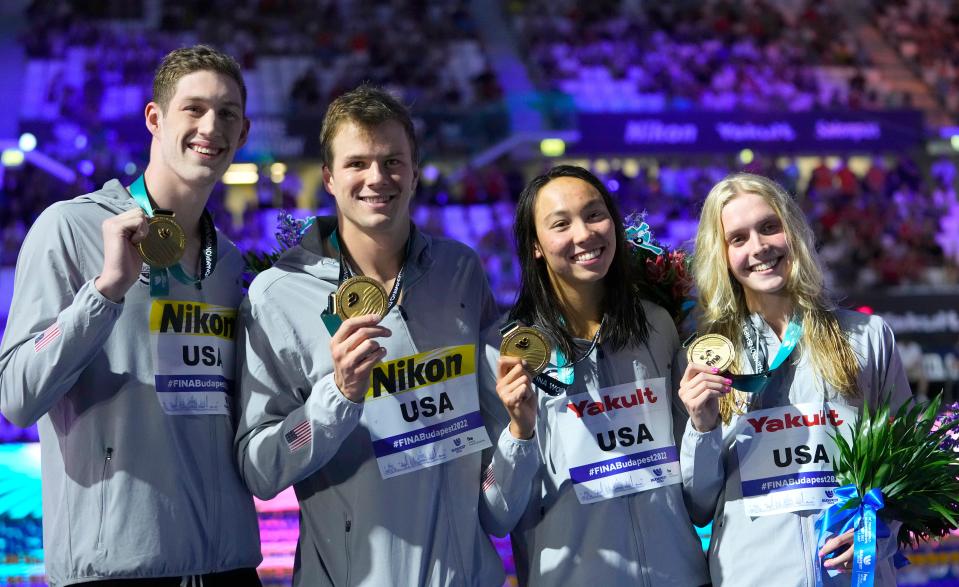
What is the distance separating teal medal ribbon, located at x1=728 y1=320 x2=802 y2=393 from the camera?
2.96m

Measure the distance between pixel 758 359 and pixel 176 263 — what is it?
1724 mm

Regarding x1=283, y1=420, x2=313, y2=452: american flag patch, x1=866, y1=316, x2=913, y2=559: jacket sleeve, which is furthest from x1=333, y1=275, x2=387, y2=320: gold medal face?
x1=866, y1=316, x2=913, y2=559: jacket sleeve

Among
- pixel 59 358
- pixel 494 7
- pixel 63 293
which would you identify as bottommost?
pixel 59 358

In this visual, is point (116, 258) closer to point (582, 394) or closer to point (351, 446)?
point (351, 446)

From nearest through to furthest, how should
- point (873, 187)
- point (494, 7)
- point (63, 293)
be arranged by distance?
point (63, 293) < point (873, 187) < point (494, 7)

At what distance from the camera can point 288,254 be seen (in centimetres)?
306

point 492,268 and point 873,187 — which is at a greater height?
point 873,187

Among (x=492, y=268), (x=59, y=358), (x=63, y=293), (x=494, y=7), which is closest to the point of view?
(x=59, y=358)

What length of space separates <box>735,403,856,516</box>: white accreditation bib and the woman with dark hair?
Result: 0.21 meters

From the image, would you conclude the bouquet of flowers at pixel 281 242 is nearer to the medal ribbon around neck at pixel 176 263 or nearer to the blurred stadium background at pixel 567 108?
the medal ribbon around neck at pixel 176 263

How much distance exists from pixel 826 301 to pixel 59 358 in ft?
7.25

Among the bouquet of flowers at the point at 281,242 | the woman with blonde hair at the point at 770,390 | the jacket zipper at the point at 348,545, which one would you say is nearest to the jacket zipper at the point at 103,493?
the jacket zipper at the point at 348,545

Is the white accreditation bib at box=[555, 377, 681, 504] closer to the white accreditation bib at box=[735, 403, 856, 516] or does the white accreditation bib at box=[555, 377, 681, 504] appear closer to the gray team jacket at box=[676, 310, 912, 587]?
the gray team jacket at box=[676, 310, 912, 587]

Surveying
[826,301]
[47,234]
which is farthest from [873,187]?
[47,234]
